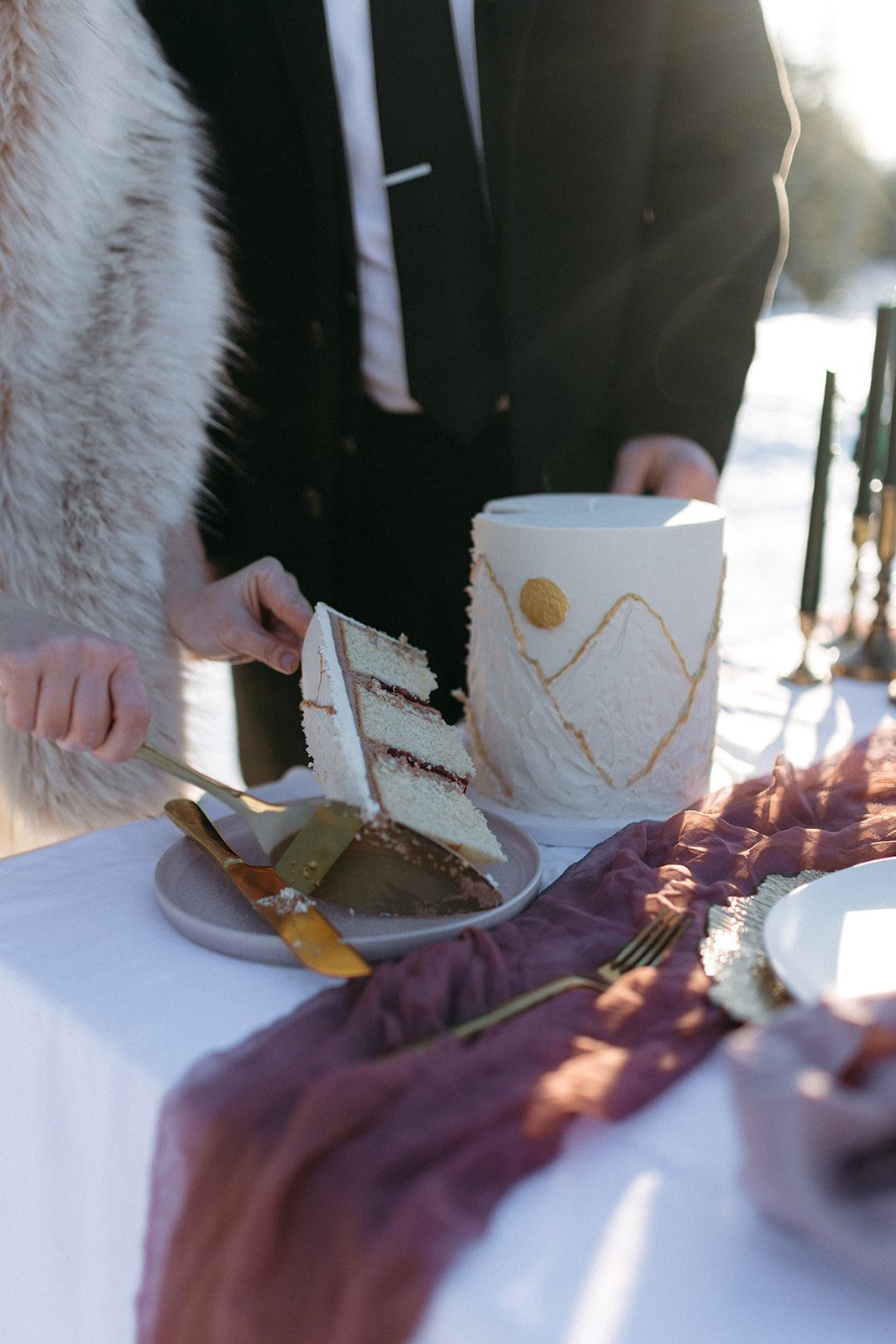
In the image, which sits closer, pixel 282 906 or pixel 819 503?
pixel 282 906

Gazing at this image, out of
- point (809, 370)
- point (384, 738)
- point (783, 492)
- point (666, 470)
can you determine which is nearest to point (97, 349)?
point (384, 738)

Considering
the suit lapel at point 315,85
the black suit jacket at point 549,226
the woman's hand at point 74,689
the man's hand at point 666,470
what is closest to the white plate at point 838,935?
the woman's hand at point 74,689

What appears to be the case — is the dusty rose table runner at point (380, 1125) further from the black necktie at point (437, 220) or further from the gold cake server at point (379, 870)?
the black necktie at point (437, 220)

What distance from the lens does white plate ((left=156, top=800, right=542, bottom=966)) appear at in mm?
531

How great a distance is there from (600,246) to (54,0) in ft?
2.05

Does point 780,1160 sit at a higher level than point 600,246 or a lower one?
lower

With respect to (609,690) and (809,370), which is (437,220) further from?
(809,370)

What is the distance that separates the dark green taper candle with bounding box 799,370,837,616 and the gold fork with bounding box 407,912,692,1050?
76 cm

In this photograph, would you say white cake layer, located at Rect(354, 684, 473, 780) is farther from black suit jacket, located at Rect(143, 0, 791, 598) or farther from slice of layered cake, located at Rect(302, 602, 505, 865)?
black suit jacket, located at Rect(143, 0, 791, 598)

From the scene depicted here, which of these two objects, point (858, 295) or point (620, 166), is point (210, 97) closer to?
point (620, 166)

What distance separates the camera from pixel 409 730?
2.19 ft

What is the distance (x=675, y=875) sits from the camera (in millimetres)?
596

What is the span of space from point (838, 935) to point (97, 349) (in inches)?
28.9

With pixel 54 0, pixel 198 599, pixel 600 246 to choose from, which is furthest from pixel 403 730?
pixel 600 246
